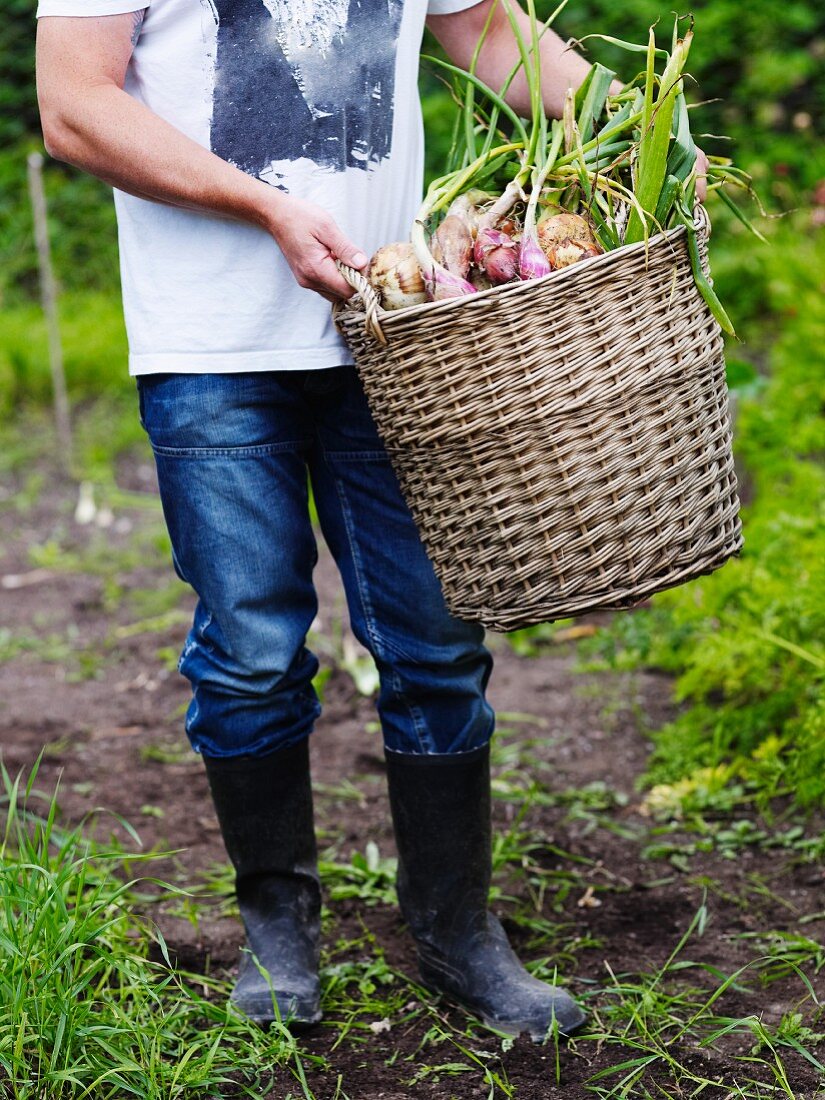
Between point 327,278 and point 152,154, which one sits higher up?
point 152,154

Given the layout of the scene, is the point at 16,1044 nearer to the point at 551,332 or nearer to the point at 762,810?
the point at 551,332

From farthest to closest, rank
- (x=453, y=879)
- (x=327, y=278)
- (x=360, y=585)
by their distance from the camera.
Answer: (x=453, y=879), (x=360, y=585), (x=327, y=278)

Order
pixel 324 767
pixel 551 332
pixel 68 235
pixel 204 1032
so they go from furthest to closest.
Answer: pixel 68 235, pixel 324 767, pixel 204 1032, pixel 551 332

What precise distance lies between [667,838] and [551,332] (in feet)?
4.59

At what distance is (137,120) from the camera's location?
5.53 feet

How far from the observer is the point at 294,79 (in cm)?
177

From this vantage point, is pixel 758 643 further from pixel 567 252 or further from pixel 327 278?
pixel 327 278

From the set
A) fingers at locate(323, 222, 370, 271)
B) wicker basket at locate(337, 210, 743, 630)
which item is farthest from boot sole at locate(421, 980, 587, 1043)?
fingers at locate(323, 222, 370, 271)

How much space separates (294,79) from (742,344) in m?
1.79

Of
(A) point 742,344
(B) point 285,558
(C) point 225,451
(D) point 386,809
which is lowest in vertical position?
(D) point 386,809

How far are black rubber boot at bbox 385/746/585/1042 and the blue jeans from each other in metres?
0.06

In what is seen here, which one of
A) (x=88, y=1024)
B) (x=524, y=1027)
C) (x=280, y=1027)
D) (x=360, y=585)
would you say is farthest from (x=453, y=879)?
(x=88, y=1024)

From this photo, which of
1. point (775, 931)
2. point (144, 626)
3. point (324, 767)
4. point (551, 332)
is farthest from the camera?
point (144, 626)

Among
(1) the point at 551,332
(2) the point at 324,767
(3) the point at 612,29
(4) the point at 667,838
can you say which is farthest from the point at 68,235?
(1) the point at 551,332
